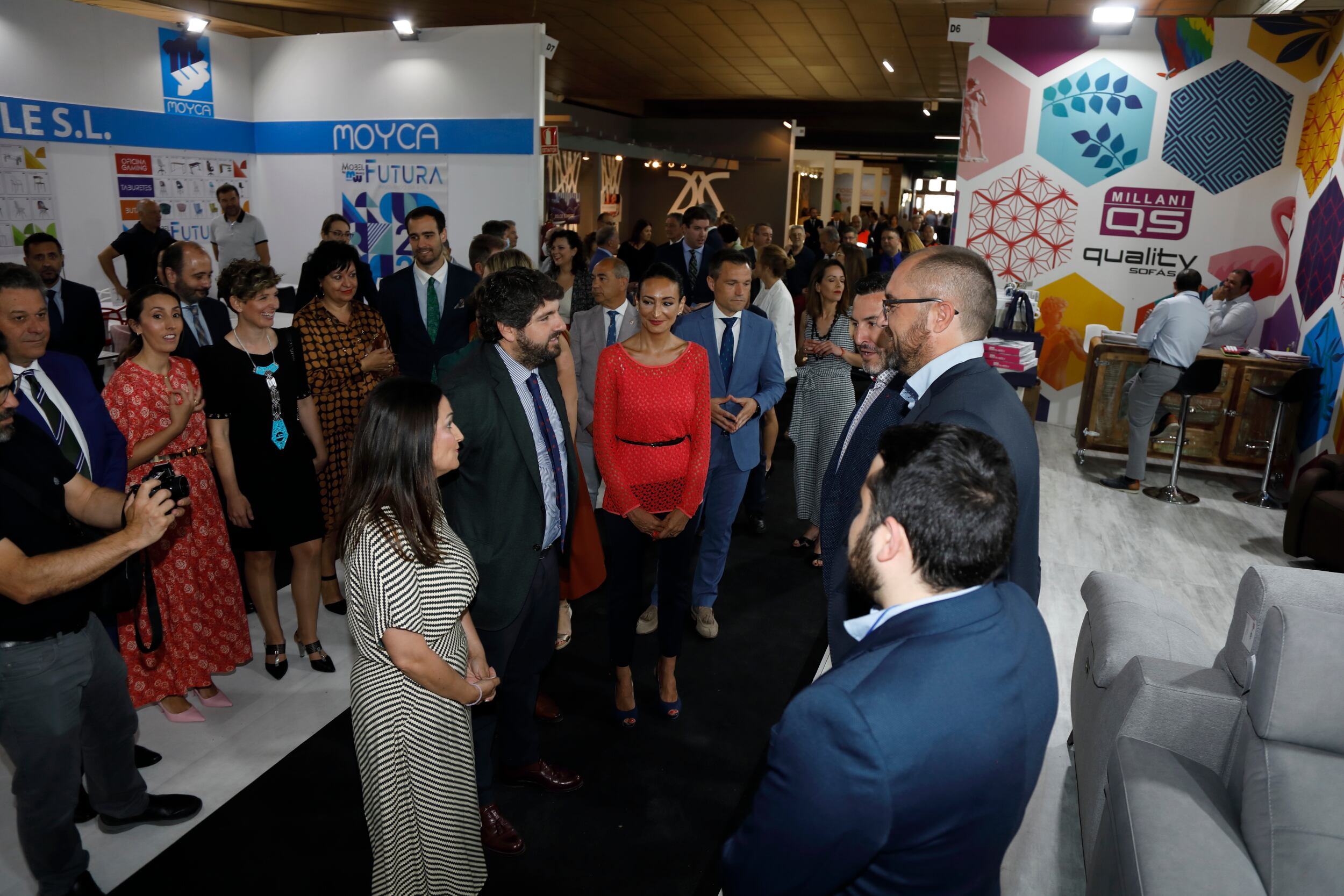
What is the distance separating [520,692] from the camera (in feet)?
9.03

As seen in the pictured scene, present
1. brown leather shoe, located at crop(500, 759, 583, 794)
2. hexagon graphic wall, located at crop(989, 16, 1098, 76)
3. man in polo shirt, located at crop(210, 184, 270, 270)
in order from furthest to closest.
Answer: man in polo shirt, located at crop(210, 184, 270, 270) < hexagon graphic wall, located at crop(989, 16, 1098, 76) < brown leather shoe, located at crop(500, 759, 583, 794)

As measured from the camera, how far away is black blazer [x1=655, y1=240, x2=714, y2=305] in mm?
7541

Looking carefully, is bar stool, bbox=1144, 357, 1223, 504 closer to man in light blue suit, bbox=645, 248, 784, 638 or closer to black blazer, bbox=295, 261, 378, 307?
man in light blue suit, bbox=645, 248, 784, 638

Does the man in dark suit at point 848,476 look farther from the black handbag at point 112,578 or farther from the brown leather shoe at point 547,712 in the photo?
the black handbag at point 112,578

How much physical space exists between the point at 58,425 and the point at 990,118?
8069 mm

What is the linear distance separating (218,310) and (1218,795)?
4384 mm

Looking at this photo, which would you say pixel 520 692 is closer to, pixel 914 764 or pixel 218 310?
pixel 914 764

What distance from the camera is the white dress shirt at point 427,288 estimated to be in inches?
186

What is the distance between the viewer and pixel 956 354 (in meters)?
2.10

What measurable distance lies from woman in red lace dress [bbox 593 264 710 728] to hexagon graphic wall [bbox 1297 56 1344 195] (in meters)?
6.16

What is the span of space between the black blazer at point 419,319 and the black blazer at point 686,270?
2.94 metres

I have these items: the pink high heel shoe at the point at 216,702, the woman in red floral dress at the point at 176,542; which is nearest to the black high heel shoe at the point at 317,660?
the woman in red floral dress at the point at 176,542

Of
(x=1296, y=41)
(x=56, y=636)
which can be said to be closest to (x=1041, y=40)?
(x=1296, y=41)

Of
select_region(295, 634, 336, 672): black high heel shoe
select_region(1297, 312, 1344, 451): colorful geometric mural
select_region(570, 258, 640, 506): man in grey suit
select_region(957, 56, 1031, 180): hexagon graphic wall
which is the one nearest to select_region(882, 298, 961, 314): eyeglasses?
select_region(570, 258, 640, 506): man in grey suit
